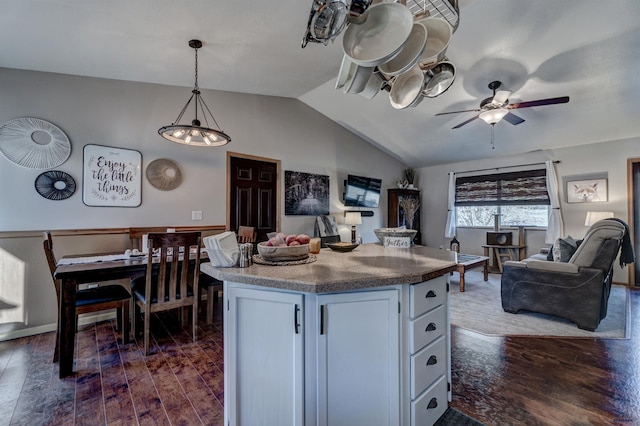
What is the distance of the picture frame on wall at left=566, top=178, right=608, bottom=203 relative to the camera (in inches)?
184

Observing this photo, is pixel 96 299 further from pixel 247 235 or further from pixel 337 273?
pixel 337 273

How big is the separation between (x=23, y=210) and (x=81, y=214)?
0.43 m

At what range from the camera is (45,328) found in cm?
278

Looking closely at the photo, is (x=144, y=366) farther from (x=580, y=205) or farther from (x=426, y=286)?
(x=580, y=205)

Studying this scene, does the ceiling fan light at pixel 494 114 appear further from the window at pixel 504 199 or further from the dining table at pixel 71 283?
the dining table at pixel 71 283

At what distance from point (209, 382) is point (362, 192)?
15.0 ft

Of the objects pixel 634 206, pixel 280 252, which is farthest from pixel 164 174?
pixel 634 206

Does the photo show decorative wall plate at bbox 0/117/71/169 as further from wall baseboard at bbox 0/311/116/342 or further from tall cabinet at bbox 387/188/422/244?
tall cabinet at bbox 387/188/422/244

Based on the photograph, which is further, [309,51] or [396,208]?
[396,208]

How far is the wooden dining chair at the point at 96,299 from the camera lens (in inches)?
84.8

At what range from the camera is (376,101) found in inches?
179

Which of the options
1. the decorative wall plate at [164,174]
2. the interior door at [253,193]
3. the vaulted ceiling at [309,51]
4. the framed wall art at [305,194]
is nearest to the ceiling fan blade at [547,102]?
the vaulted ceiling at [309,51]

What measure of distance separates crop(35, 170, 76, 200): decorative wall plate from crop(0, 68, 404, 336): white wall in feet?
0.16

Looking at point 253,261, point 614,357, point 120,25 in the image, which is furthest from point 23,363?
point 614,357
